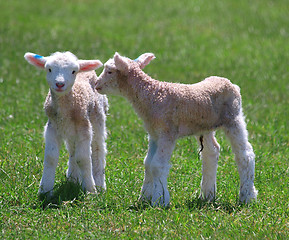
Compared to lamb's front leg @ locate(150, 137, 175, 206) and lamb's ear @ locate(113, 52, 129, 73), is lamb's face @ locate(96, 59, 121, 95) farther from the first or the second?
lamb's front leg @ locate(150, 137, 175, 206)

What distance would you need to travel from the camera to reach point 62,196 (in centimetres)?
675

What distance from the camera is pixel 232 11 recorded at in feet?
62.5

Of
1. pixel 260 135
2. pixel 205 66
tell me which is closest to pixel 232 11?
pixel 205 66

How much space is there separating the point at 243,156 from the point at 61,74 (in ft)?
7.21

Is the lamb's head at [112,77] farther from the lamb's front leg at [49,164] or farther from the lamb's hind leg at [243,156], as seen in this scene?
the lamb's hind leg at [243,156]

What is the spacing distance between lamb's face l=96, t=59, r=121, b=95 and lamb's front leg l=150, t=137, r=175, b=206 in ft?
2.61

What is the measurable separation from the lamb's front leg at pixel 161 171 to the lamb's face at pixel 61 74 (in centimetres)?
118

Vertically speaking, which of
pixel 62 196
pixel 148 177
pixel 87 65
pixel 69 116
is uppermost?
pixel 87 65

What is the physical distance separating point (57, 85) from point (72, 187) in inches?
48.9

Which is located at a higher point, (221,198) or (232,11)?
(232,11)

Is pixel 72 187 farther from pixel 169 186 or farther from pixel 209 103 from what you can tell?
pixel 209 103

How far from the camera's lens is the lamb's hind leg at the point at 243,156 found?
670 cm

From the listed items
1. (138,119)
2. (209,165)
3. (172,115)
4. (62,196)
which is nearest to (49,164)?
(62,196)

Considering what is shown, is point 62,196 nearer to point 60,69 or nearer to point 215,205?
point 60,69
